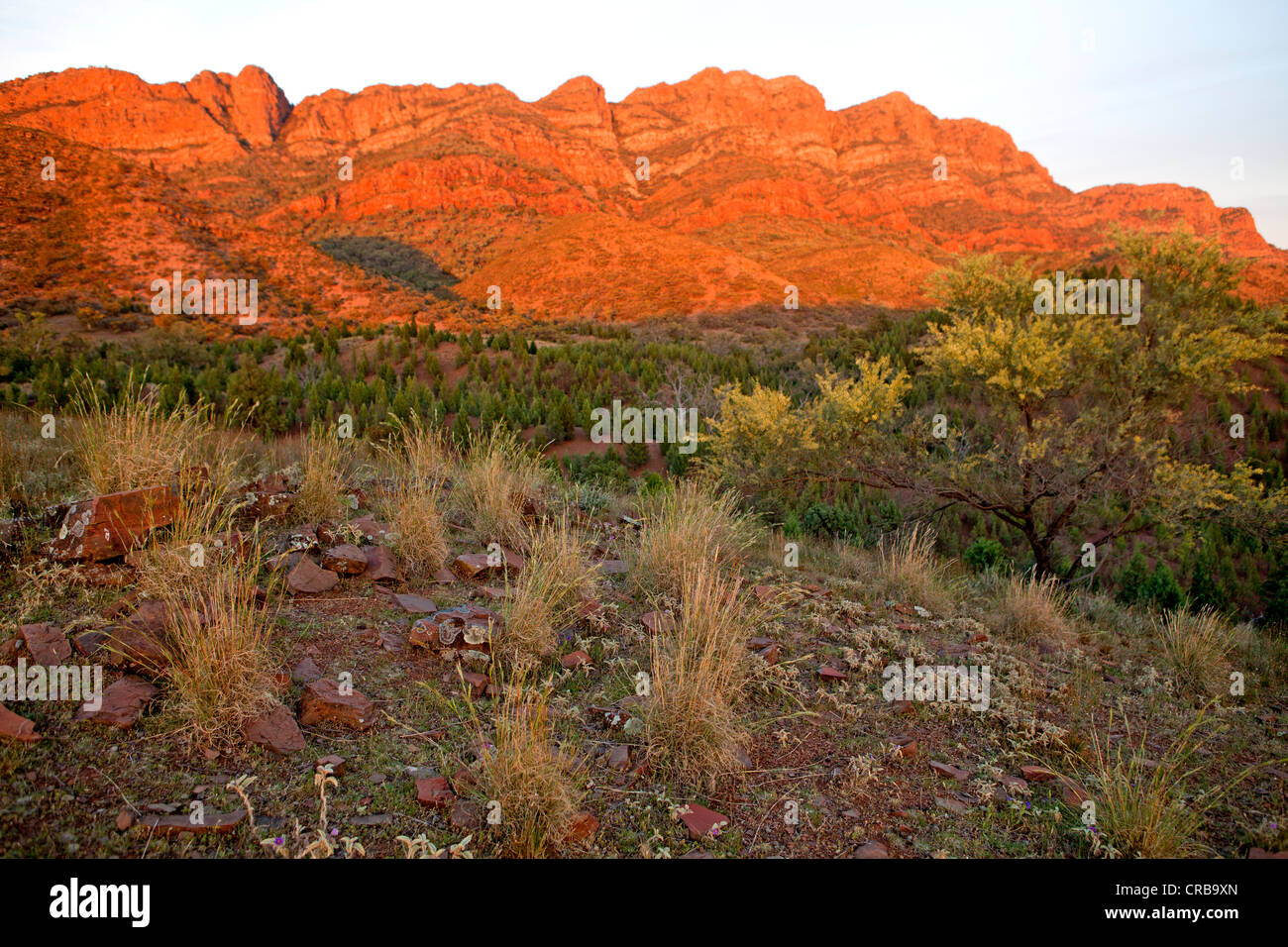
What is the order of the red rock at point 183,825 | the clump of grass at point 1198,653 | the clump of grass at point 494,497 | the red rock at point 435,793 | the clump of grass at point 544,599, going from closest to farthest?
1. the red rock at point 183,825
2. the red rock at point 435,793
3. the clump of grass at point 544,599
4. the clump of grass at point 1198,653
5. the clump of grass at point 494,497

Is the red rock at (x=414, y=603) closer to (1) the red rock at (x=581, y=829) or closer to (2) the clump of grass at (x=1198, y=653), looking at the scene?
(1) the red rock at (x=581, y=829)

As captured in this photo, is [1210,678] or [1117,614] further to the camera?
[1117,614]

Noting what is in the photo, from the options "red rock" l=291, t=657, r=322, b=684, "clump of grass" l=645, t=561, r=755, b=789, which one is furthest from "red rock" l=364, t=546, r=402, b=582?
"clump of grass" l=645, t=561, r=755, b=789

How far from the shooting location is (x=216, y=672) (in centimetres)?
266

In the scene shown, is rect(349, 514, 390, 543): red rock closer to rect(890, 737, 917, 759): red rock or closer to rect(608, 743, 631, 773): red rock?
rect(608, 743, 631, 773): red rock

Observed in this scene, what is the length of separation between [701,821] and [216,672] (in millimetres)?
2106

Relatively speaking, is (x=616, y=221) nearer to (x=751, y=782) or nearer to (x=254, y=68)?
(x=751, y=782)

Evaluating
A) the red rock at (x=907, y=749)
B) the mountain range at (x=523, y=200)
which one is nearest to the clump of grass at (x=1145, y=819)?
the red rock at (x=907, y=749)

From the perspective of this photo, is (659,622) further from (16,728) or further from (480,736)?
(16,728)

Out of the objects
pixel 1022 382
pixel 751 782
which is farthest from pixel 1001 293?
pixel 751 782

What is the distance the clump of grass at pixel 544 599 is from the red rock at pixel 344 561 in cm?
104

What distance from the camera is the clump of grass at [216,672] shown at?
2.57m

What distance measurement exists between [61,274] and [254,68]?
372 feet
